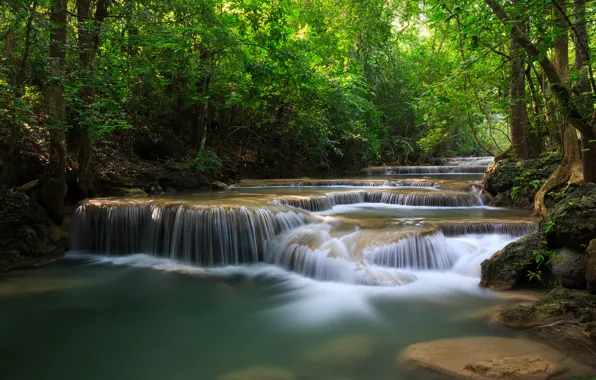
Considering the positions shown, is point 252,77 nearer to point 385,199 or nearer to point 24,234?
point 24,234

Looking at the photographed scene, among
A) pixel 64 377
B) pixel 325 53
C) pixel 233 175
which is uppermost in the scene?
pixel 325 53

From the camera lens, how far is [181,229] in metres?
8.39

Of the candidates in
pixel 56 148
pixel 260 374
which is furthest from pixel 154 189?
pixel 260 374

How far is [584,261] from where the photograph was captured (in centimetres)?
534

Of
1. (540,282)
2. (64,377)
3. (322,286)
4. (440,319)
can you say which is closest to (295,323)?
(322,286)

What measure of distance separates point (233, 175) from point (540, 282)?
12784mm

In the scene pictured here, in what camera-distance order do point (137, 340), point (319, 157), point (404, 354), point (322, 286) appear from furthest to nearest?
point (319, 157) < point (322, 286) < point (137, 340) < point (404, 354)

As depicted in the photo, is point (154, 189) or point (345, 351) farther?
point (154, 189)

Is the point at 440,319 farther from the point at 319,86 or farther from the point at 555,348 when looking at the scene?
the point at 319,86

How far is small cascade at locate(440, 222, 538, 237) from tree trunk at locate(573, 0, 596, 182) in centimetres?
151

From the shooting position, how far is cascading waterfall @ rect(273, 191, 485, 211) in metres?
10.5

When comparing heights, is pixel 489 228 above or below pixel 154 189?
below

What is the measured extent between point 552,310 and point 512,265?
62.5 inches

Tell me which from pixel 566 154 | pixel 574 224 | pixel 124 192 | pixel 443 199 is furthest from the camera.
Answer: pixel 443 199
